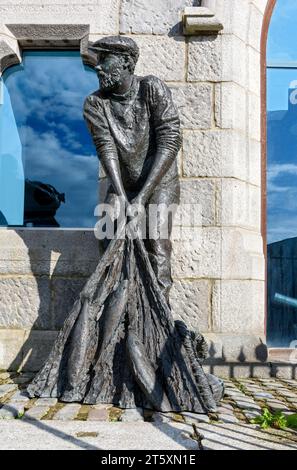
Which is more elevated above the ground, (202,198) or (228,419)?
(202,198)

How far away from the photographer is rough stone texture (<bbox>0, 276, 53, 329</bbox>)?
4.05 metres

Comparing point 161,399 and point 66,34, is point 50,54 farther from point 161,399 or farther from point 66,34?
point 161,399

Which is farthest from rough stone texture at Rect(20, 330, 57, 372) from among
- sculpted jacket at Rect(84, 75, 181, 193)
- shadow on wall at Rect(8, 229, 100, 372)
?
sculpted jacket at Rect(84, 75, 181, 193)

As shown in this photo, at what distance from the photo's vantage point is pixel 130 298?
297 centimetres

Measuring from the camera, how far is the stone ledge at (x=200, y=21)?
13.2 ft

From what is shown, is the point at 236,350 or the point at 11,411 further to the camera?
the point at 236,350

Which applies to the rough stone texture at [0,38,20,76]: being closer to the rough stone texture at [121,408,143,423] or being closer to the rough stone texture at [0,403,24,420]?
the rough stone texture at [0,403,24,420]

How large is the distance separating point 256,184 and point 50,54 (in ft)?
7.51

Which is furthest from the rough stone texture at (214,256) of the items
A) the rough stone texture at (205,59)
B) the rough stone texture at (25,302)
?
the rough stone texture at (205,59)

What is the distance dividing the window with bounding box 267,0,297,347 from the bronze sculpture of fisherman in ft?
4.76

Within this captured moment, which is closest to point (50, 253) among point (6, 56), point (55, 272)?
point (55, 272)

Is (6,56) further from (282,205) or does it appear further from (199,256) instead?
(282,205)

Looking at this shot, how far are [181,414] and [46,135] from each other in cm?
296

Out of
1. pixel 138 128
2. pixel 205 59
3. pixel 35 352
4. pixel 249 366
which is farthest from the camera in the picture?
pixel 205 59
